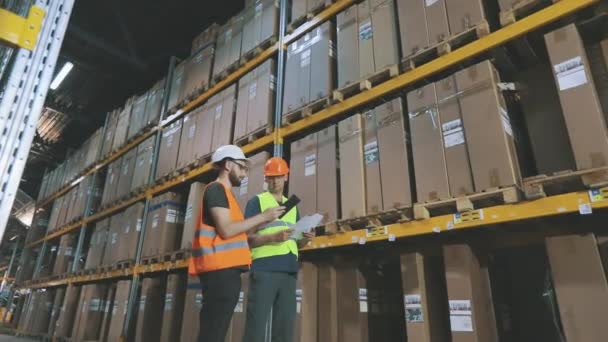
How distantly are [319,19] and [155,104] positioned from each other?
13.6 feet

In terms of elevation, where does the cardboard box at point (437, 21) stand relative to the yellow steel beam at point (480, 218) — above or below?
above

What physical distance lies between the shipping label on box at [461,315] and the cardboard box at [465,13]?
1.88 metres

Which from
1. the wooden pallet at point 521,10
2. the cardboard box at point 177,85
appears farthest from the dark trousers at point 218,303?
the cardboard box at point 177,85

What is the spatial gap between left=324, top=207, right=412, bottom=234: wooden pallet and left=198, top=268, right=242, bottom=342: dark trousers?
3.37 feet

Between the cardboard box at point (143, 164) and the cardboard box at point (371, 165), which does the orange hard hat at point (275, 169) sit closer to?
the cardboard box at point (371, 165)

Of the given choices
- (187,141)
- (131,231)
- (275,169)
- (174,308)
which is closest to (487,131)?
(275,169)

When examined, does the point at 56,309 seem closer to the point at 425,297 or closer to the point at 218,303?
the point at 218,303

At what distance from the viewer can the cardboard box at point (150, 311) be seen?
5219 millimetres

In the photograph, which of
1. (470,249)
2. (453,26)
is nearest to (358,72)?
(453,26)

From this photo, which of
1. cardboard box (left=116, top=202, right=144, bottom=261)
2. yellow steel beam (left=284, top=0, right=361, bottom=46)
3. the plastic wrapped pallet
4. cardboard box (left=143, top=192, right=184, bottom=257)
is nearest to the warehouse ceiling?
the plastic wrapped pallet

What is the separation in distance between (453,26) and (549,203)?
57.5 inches

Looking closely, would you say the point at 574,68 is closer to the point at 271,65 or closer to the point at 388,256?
the point at 388,256

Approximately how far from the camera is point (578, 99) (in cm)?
213

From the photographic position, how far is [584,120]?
2.09 m
